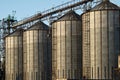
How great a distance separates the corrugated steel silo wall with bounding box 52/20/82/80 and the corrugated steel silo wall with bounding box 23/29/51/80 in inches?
373

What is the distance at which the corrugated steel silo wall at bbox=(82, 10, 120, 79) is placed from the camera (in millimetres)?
57500

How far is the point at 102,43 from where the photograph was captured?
190 ft

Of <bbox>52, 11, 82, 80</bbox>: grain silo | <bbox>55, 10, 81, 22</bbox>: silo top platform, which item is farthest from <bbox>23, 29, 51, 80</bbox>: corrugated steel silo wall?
<bbox>55, 10, 81, 22</bbox>: silo top platform

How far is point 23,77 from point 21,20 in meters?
16.4

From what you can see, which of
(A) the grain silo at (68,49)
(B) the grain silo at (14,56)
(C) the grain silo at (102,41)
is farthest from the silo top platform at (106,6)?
(B) the grain silo at (14,56)

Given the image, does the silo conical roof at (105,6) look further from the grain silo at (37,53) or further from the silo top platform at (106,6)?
the grain silo at (37,53)

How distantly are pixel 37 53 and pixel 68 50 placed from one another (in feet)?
41.8

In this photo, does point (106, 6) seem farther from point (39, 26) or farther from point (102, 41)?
point (39, 26)

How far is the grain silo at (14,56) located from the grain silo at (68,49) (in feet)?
60.5

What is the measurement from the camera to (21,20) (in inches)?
3556

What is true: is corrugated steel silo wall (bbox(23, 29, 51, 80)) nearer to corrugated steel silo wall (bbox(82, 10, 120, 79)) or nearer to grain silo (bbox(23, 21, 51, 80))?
grain silo (bbox(23, 21, 51, 80))

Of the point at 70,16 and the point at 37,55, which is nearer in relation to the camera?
the point at 70,16

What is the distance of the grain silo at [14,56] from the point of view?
8394 cm

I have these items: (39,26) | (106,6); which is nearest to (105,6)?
(106,6)
